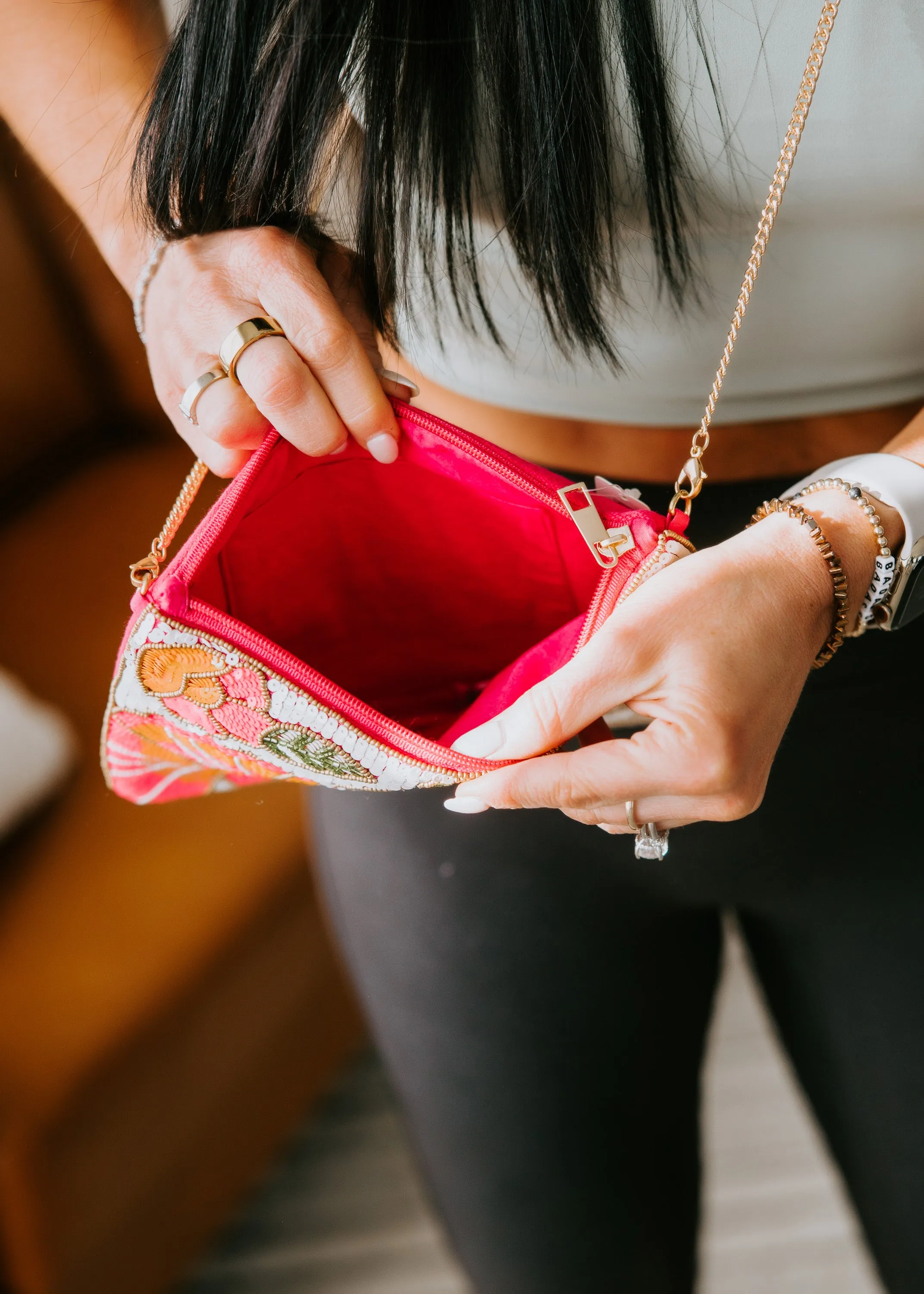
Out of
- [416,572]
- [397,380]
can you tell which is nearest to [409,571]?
[416,572]

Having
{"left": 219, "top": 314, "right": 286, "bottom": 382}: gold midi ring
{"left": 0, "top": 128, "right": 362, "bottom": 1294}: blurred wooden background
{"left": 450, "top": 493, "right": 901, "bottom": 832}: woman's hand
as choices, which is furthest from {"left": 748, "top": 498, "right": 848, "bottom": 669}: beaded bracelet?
{"left": 0, "top": 128, "right": 362, "bottom": 1294}: blurred wooden background

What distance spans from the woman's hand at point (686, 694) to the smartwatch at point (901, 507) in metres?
0.04

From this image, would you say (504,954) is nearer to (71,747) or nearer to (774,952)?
(774,952)

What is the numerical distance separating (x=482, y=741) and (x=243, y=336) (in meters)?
0.19

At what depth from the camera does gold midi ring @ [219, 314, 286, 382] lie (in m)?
0.36

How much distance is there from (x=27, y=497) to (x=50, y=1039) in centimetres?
49

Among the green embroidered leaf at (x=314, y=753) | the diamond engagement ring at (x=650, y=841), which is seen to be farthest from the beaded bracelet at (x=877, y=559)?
the green embroidered leaf at (x=314, y=753)

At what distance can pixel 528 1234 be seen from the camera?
0.52m

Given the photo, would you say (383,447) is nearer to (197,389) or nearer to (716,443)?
(197,389)

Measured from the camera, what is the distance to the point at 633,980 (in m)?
0.50

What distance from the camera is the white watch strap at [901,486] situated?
1.20ft

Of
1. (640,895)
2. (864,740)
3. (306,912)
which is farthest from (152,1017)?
(864,740)

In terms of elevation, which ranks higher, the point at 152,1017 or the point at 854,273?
the point at 854,273

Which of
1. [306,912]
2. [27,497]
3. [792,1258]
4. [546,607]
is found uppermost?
[27,497]
